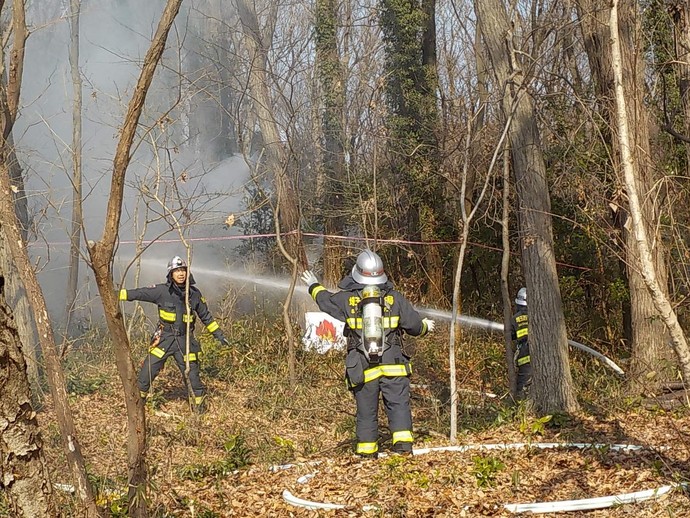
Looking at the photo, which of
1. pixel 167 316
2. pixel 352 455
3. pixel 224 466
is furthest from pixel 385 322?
pixel 167 316

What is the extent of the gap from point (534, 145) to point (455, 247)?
6.47 metres

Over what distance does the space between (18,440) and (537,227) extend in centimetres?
578

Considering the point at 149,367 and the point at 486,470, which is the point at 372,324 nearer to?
the point at 486,470

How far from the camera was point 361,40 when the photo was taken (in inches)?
985

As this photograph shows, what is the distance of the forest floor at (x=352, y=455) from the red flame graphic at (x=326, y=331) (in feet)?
4.50

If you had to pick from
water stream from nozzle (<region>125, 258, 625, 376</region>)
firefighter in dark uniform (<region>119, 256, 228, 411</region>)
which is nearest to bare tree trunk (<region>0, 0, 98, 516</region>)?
firefighter in dark uniform (<region>119, 256, 228, 411</region>)

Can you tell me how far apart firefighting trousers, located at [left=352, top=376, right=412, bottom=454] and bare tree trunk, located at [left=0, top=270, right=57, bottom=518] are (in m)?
3.35

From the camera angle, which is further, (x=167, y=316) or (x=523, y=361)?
(x=523, y=361)

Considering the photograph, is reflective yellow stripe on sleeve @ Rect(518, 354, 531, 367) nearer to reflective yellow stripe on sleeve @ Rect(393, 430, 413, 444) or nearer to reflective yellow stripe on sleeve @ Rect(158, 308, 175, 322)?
reflective yellow stripe on sleeve @ Rect(393, 430, 413, 444)

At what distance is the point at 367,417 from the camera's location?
7.03m

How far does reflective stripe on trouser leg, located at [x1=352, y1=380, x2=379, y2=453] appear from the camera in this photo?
7.00 metres

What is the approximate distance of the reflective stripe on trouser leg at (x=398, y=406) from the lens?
7.01 m

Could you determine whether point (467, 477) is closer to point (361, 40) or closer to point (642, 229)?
point (642, 229)

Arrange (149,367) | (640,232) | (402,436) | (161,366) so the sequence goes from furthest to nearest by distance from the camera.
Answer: (161,366)
(149,367)
(402,436)
(640,232)
